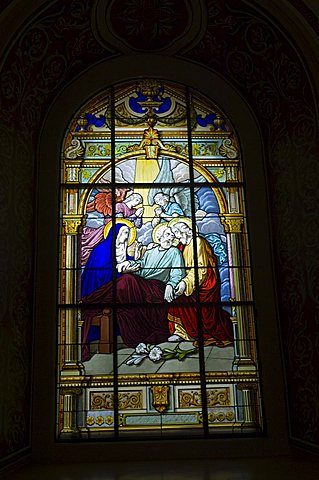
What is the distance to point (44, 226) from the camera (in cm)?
375

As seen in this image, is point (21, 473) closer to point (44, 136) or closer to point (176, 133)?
point (44, 136)

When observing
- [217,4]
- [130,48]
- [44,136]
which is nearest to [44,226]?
[44,136]

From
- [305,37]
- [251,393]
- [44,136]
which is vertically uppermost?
[305,37]

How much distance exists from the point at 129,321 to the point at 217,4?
2083 millimetres

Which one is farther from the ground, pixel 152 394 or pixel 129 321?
pixel 129 321

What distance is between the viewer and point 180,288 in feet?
12.3

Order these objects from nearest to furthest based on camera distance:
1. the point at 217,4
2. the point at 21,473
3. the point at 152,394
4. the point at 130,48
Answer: the point at 21,473 → the point at 152,394 → the point at 217,4 → the point at 130,48

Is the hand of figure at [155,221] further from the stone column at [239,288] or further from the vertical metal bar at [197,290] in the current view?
the stone column at [239,288]

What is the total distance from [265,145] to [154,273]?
3.71 ft

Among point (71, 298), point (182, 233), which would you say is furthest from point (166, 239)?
point (71, 298)

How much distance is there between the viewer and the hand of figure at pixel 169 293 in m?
3.73

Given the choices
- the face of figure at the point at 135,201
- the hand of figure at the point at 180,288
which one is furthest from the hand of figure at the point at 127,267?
the face of figure at the point at 135,201

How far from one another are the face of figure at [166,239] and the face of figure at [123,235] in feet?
0.71

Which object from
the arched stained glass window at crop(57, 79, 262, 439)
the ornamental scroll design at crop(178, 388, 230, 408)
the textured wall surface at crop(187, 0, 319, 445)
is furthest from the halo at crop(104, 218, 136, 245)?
the ornamental scroll design at crop(178, 388, 230, 408)
